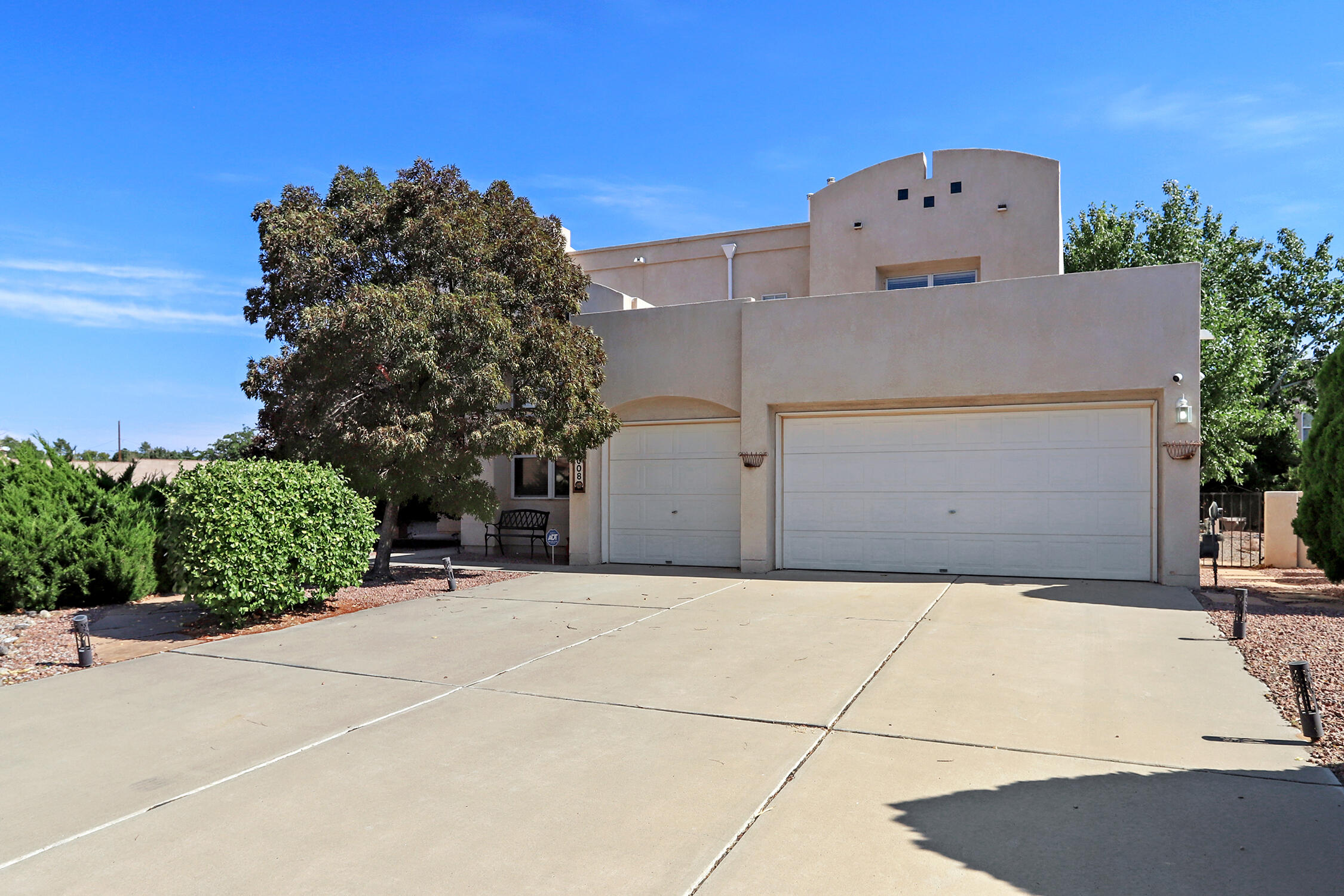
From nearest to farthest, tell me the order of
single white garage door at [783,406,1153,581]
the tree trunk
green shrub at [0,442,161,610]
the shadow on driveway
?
the shadow on driveway < green shrub at [0,442,161,610] < single white garage door at [783,406,1153,581] < the tree trunk

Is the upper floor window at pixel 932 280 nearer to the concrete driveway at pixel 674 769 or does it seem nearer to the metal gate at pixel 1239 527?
the metal gate at pixel 1239 527

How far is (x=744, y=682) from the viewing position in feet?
20.9

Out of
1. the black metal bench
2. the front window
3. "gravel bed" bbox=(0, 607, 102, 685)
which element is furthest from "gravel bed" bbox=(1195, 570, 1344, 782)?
the black metal bench

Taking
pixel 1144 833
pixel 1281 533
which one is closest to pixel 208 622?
pixel 1144 833

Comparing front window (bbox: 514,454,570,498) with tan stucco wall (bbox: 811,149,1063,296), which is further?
front window (bbox: 514,454,570,498)

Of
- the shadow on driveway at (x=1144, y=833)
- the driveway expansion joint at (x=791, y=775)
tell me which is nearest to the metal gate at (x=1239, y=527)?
the driveway expansion joint at (x=791, y=775)

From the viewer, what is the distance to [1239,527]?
17.4 m

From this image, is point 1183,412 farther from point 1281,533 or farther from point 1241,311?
point 1241,311

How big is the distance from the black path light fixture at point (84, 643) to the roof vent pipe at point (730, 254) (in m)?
14.3

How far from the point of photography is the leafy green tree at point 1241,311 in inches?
898

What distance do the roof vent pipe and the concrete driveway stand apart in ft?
40.2

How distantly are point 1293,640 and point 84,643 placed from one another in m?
11.2

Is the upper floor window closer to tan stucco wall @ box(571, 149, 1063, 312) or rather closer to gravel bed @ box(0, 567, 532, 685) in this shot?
tan stucco wall @ box(571, 149, 1063, 312)

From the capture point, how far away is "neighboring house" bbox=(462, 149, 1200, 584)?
11.2 m
